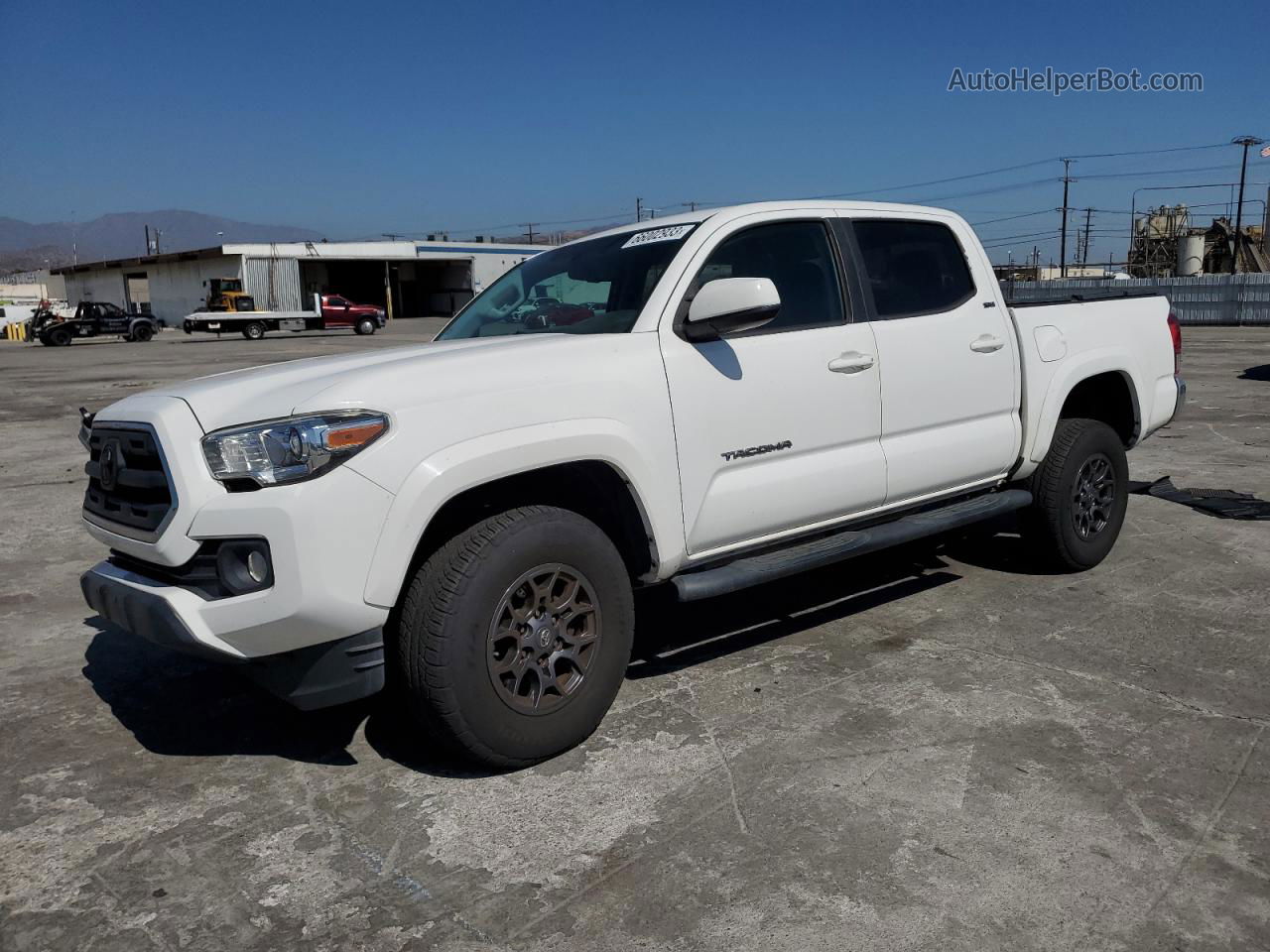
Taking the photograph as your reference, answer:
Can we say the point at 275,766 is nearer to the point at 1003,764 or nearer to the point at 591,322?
the point at 591,322

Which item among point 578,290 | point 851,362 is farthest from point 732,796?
point 578,290

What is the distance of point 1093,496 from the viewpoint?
5.51m

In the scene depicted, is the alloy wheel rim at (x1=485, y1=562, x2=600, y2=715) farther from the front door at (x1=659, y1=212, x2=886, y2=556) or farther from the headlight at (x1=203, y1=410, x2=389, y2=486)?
the headlight at (x1=203, y1=410, x2=389, y2=486)

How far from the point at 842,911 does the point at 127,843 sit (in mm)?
2081

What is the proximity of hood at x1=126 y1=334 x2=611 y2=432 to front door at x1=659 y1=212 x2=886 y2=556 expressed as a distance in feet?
1.72

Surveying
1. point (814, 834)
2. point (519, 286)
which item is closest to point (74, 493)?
point (519, 286)

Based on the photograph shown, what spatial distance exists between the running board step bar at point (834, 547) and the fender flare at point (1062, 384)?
268mm

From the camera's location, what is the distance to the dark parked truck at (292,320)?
4131 cm

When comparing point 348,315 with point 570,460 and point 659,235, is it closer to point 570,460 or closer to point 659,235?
point 659,235

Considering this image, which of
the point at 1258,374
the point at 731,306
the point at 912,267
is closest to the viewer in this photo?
the point at 731,306

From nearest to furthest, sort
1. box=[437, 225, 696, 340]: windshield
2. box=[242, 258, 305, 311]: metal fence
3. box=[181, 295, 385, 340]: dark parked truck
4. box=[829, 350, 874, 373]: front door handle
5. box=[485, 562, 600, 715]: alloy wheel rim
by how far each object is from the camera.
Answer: box=[485, 562, 600, 715]: alloy wheel rim → box=[437, 225, 696, 340]: windshield → box=[829, 350, 874, 373]: front door handle → box=[181, 295, 385, 340]: dark parked truck → box=[242, 258, 305, 311]: metal fence

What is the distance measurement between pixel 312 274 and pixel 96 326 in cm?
2223

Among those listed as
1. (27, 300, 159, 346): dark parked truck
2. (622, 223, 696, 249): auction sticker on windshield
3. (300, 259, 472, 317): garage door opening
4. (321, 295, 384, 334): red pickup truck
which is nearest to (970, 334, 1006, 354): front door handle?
(622, 223, 696, 249): auction sticker on windshield

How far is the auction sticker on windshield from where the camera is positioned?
411 cm
